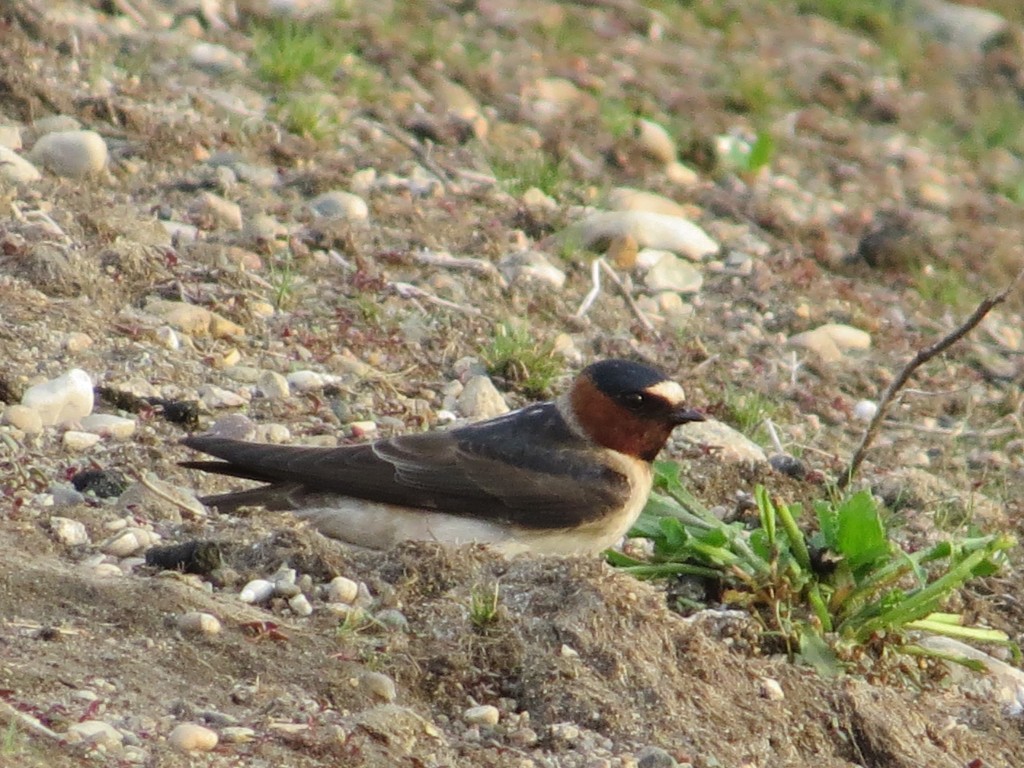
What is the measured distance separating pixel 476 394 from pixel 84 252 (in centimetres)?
186

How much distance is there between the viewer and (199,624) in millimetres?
5188

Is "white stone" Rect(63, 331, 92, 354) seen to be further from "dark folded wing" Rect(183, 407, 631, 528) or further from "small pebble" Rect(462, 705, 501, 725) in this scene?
"small pebble" Rect(462, 705, 501, 725)

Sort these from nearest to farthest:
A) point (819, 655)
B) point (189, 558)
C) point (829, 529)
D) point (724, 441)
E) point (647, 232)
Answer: point (189, 558) < point (819, 655) < point (829, 529) < point (724, 441) < point (647, 232)

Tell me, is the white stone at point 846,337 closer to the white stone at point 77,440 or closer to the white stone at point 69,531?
the white stone at point 77,440

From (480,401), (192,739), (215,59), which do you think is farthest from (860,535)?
(215,59)

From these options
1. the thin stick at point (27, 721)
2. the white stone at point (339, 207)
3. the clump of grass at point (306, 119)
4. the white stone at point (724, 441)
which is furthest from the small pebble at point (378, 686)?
the clump of grass at point (306, 119)

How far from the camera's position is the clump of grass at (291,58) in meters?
10.7

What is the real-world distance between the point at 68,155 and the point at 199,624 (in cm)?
434

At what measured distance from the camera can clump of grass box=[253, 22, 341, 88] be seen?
10.7 metres

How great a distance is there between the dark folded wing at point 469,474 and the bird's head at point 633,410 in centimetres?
16

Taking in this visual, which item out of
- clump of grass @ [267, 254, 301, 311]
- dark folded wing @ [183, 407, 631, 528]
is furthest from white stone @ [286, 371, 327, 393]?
dark folded wing @ [183, 407, 631, 528]

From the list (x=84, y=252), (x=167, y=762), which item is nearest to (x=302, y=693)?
(x=167, y=762)

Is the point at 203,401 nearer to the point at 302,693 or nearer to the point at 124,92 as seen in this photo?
the point at 302,693

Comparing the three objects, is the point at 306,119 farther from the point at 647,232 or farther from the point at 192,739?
the point at 192,739
